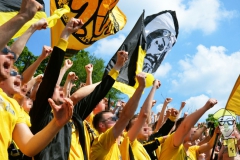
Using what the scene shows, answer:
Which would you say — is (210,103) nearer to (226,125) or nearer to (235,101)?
(226,125)

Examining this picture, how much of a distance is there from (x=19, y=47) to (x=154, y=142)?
2621 mm

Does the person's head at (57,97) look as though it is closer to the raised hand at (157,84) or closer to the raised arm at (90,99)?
the raised arm at (90,99)

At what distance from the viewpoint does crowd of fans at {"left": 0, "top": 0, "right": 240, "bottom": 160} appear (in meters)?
2.18

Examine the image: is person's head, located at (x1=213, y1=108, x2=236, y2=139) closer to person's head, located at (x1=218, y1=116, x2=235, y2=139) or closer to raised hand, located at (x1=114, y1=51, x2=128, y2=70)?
person's head, located at (x1=218, y1=116, x2=235, y2=139)

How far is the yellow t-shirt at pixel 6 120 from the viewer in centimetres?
217

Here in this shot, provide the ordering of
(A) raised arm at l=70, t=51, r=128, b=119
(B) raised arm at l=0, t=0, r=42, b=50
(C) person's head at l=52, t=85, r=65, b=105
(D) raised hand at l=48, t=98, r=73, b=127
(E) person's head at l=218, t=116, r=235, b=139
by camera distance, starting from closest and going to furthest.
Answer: (B) raised arm at l=0, t=0, r=42, b=50
(D) raised hand at l=48, t=98, r=73, b=127
(C) person's head at l=52, t=85, r=65, b=105
(A) raised arm at l=70, t=51, r=128, b=119
(E) person's head at l=218, t=116, r=235, b=139

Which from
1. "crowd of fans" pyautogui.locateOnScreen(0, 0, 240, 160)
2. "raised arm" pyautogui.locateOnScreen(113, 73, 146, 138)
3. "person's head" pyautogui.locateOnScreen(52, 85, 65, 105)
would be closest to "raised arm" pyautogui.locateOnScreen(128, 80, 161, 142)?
"crowd of fans" pyautogui.locateOnScreen(0, 0, 240, 160)

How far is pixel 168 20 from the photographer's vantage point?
8961mm

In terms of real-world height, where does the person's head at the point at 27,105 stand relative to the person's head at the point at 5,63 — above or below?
below

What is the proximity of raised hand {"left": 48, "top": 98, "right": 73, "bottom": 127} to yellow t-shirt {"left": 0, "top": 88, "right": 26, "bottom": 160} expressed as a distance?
0.32 m

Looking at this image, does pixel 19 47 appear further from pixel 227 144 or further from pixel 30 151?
pixel 227 144

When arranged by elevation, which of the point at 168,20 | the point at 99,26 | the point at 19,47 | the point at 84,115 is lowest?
the point at 84,115

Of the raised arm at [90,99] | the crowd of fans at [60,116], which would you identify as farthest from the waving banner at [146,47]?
the raised arm at [90,99]

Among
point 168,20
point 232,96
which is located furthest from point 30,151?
point 168,20
